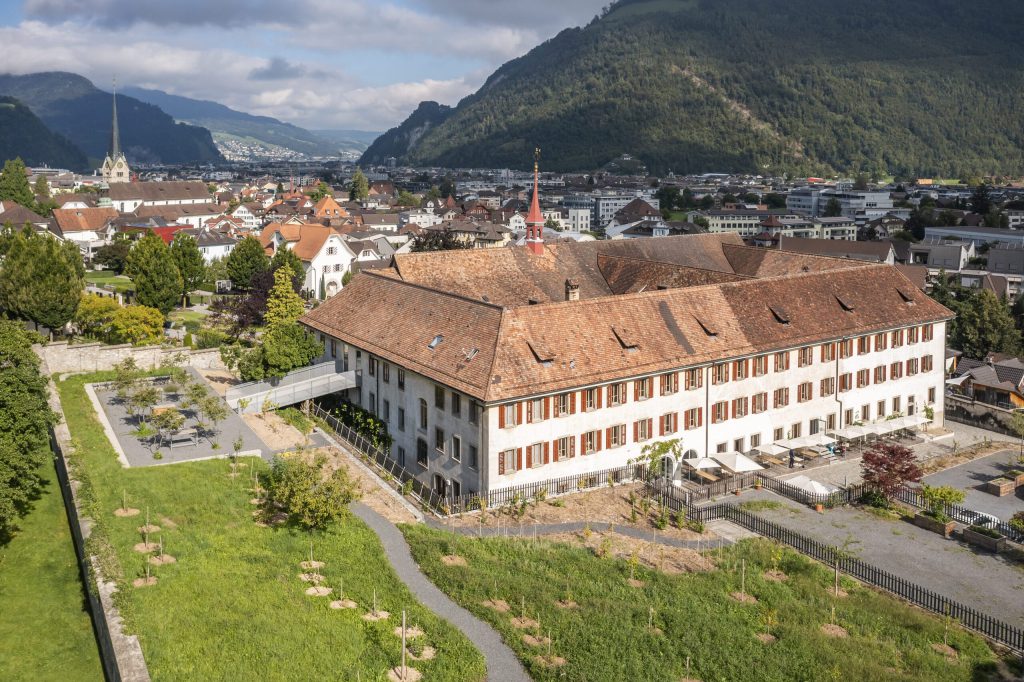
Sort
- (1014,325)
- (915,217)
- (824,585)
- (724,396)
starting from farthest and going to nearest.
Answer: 1. (915,217)
2. (1014,325)
3. (724,396)
4. (824,585)

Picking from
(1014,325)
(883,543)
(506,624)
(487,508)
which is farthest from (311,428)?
(1014,325)

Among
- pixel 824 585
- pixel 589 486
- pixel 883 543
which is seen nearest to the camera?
pixel 824 585

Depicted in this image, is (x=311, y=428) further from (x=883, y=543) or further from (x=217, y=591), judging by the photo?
(x=883, y=543)

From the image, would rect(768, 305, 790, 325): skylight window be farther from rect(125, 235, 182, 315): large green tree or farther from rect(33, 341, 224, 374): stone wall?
rect(125, 235, 182, 315): large green tree

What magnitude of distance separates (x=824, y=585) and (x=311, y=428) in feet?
94.4

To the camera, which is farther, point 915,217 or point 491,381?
point 915,217

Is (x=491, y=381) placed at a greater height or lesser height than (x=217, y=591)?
greater

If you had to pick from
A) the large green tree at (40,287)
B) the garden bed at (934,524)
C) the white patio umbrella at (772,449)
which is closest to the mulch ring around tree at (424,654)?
the garden bed at (934,524)

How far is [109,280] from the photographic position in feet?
361

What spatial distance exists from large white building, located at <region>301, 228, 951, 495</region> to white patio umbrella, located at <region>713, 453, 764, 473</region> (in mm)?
1298

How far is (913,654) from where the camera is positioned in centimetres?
2941

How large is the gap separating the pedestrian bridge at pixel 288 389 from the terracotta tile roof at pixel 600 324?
250 cm

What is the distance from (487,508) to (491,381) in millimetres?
5580

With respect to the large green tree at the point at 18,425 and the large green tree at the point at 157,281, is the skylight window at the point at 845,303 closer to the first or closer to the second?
the large green tree at the point at 18,425
